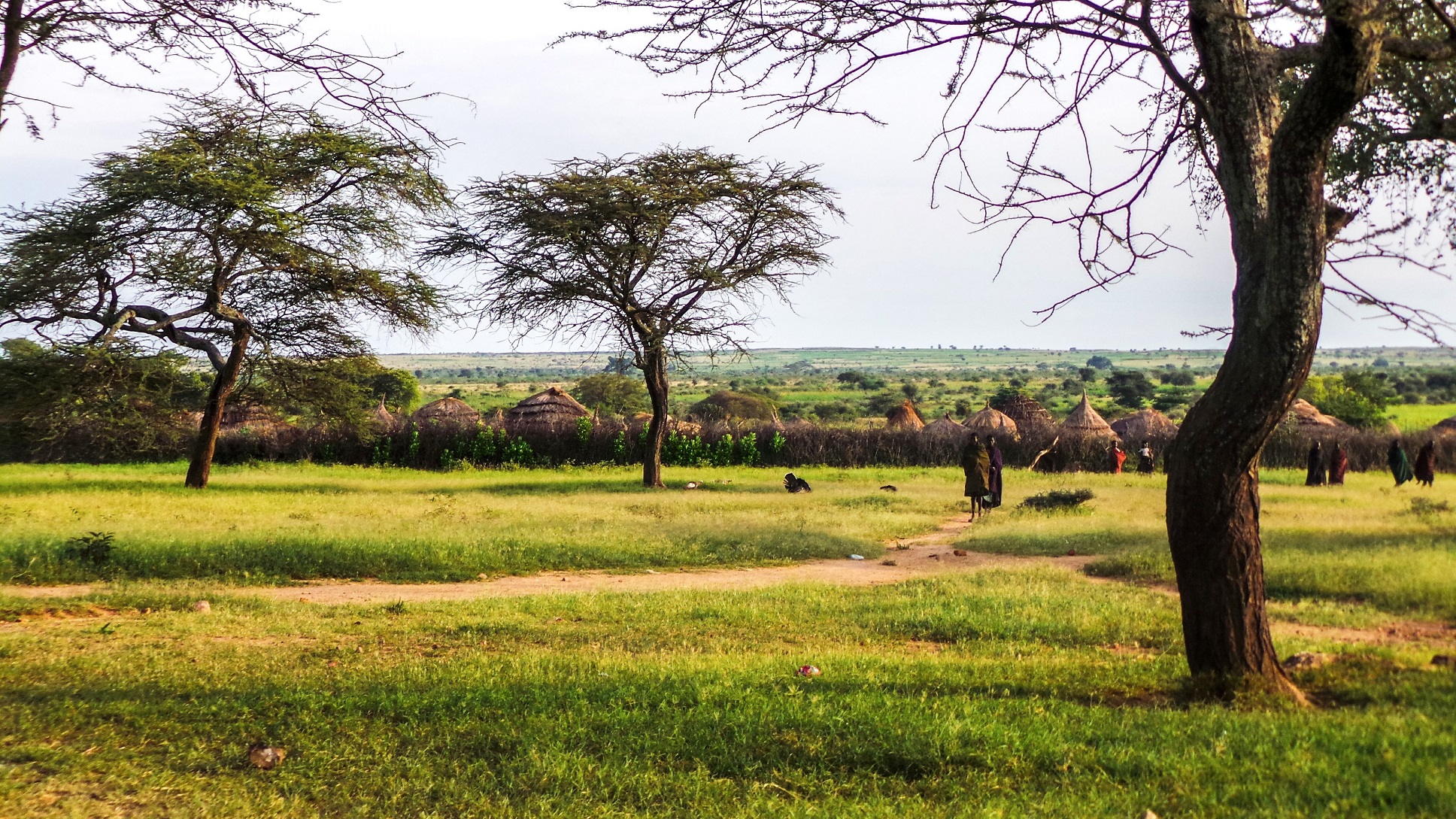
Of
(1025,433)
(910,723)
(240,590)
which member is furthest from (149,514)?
(1025,433)

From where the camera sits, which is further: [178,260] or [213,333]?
[213,333]

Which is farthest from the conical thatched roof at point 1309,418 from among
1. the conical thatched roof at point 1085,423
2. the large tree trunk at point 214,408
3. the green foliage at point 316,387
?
the large tree trunk at point 214,408

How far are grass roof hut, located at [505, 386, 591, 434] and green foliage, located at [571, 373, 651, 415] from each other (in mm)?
21744

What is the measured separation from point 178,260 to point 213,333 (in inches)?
103

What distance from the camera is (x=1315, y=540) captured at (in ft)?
47.0

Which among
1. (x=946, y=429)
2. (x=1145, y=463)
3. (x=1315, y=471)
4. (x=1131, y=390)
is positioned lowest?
(x=1145, y=463)

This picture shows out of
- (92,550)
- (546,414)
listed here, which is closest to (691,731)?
(92,550)

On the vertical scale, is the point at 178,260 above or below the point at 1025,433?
above

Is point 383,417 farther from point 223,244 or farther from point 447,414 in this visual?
point 223,244

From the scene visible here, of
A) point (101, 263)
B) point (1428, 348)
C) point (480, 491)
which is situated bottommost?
point (480, 491)

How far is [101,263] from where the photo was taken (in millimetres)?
21141

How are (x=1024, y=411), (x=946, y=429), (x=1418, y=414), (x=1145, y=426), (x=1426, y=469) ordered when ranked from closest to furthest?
(x=1426, y=469) < (x=946, y=429) < (x=1145, y=426) < (x=1024, y=411) < (x=1418, y=414)

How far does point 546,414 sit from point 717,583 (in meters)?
26.2

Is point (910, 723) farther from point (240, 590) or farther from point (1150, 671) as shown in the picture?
point (240, 590)
